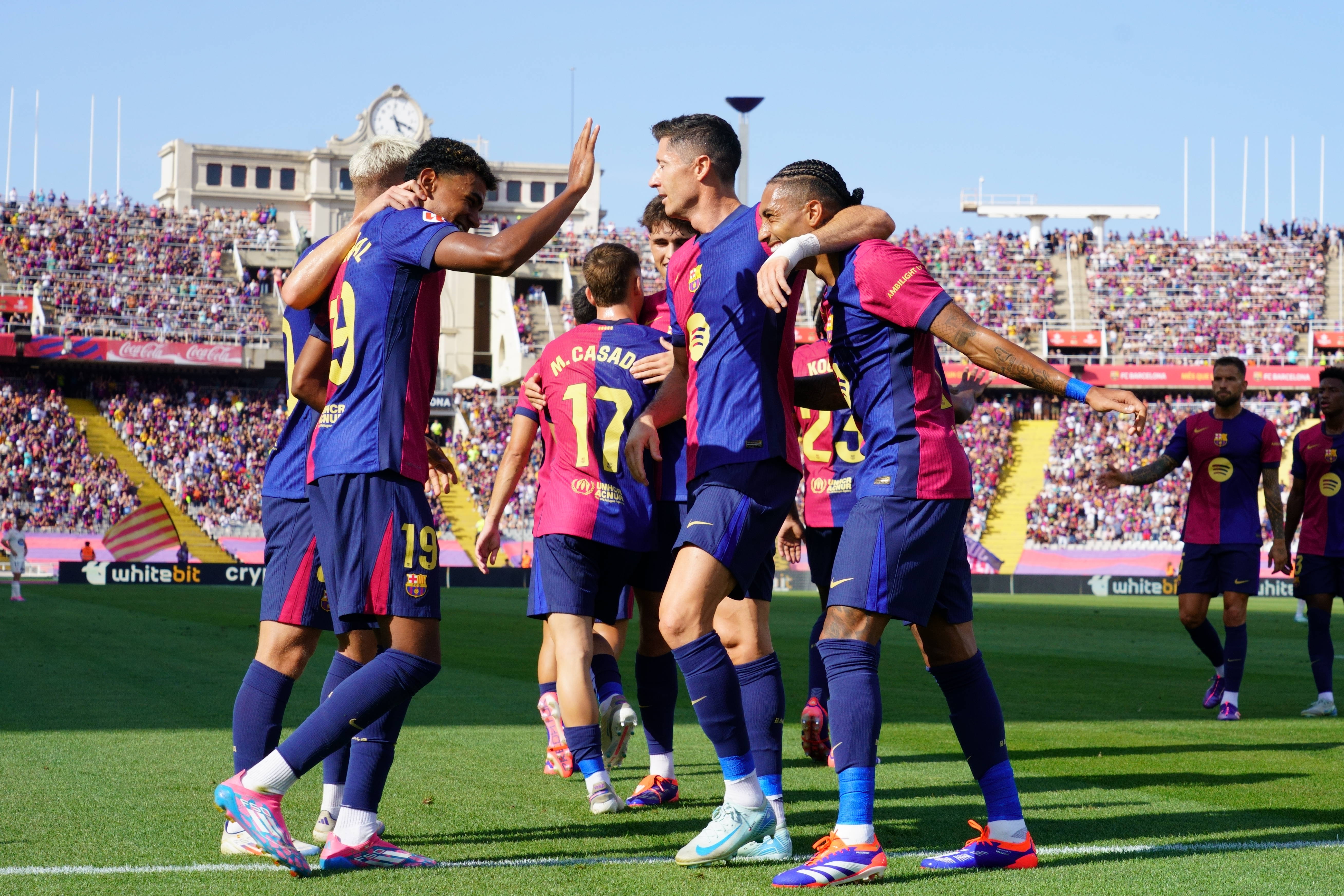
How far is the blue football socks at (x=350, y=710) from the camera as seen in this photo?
166 inches

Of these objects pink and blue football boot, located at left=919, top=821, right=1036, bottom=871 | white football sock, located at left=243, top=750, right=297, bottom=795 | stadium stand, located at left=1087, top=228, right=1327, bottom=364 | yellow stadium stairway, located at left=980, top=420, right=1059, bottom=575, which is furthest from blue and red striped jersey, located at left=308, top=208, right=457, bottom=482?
stadium stand, located at left=1087, top=228, right=1327, bottom=364

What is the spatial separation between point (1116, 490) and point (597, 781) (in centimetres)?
3797

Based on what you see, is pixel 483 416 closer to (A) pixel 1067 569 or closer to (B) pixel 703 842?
(A) pixel 1067 569

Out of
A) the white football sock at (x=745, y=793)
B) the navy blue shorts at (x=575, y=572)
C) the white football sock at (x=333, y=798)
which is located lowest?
the white football sock at (x=333, y=798)

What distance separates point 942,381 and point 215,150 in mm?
76992

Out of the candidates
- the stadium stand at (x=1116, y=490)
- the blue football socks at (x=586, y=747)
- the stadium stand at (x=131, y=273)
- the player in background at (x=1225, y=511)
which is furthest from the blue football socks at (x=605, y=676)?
the stadium stand at (x=131, y=273)

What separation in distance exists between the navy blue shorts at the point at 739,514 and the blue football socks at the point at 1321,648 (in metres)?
6.42

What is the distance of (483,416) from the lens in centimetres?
4638

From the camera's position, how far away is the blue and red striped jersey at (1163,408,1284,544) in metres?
9.66

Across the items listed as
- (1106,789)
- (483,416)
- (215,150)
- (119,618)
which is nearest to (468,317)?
(483,416)

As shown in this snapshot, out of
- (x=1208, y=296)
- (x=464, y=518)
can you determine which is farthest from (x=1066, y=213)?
(x=464, y=518)

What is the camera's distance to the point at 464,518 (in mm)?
41750

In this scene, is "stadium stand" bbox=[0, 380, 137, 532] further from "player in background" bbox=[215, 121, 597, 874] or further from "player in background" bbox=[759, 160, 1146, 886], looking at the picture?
"player in background" bbox=[759, 160, 1146, 886]

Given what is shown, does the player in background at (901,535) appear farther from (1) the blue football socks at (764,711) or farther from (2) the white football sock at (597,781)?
(2) the white football sock at (597,781)
